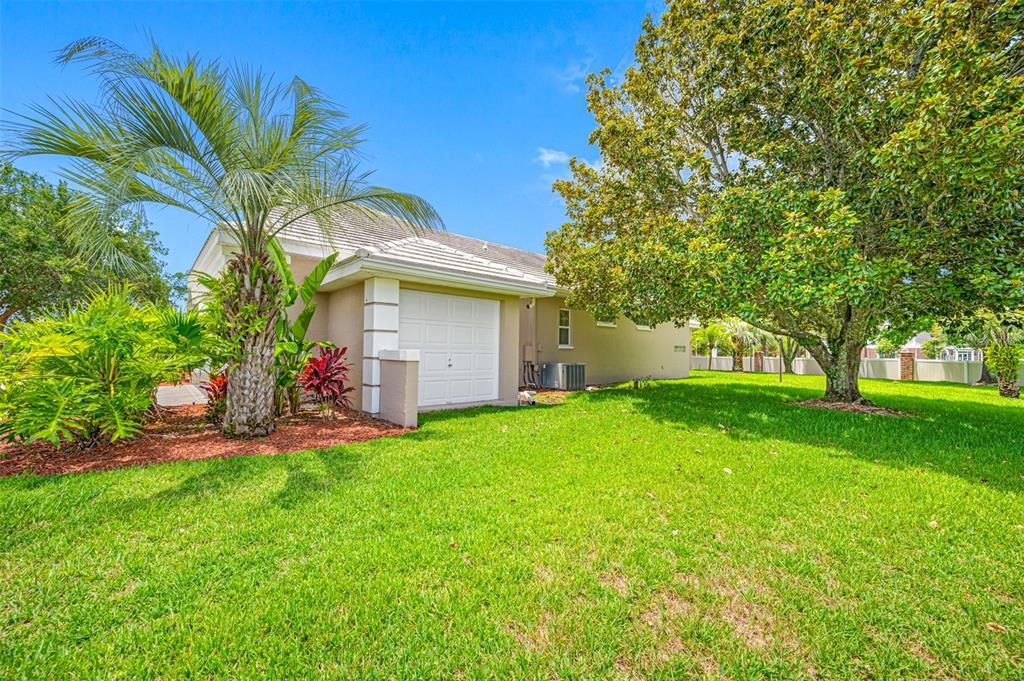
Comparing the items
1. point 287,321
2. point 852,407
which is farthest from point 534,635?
point 852,407

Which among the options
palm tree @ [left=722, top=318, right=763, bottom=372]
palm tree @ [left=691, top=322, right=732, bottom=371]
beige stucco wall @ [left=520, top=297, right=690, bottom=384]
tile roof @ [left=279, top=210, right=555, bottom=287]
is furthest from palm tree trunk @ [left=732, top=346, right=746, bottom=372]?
tile roof @ [left=279, top=210, right=555, bottom=287]

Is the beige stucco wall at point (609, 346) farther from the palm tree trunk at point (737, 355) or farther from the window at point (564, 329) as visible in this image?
the palm tree trunk at point (737, 355)

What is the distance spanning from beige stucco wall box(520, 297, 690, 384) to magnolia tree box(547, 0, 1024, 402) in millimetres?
2929

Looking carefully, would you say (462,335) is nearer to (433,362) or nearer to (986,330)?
(433,362)

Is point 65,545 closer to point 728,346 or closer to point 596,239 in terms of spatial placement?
point 596,239

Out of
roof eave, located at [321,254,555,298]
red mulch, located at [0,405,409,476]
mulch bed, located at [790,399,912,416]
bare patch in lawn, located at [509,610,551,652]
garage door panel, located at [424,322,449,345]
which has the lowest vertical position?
bare patch in lawn, located at [509,610,551,652]

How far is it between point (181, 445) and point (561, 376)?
9926 millimetres

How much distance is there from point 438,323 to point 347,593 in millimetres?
6919

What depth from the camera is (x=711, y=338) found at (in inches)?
1028

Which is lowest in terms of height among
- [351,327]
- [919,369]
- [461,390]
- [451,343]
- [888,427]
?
[888,427]

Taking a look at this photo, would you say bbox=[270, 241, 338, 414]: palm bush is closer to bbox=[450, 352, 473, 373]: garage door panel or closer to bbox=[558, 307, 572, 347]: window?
bbox=[450, 352, 473, 373]: garage door panel

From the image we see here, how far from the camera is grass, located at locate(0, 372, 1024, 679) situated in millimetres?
A: 2270

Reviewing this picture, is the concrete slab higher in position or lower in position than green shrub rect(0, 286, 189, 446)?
lower

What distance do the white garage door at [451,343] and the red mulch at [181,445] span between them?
1759mm
